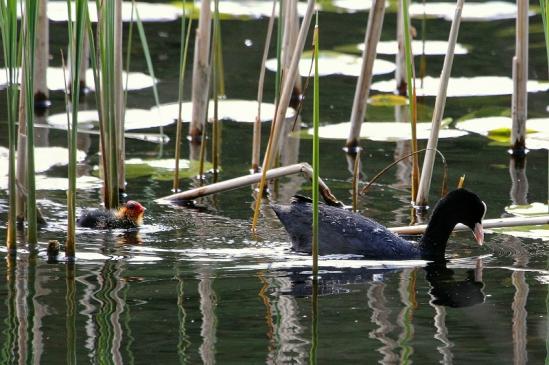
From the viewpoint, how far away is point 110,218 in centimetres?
760

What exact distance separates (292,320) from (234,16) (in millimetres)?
11002

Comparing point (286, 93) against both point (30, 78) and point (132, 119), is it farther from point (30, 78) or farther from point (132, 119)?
point (132, 119)

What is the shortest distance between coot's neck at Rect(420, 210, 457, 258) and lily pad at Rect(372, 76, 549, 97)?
5036mm

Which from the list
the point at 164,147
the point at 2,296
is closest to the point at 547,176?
the point at 164,147

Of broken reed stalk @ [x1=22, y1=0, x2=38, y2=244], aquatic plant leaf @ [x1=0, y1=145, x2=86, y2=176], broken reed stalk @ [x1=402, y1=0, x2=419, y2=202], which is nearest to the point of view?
broken reed stalk @ [x1=22, y1=0, x2=38, y2=244]

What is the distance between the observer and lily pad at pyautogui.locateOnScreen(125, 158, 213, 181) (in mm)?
9117

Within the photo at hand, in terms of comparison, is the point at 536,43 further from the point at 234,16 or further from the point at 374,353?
the point at 374,353

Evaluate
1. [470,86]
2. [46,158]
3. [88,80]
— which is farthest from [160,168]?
[470,86]

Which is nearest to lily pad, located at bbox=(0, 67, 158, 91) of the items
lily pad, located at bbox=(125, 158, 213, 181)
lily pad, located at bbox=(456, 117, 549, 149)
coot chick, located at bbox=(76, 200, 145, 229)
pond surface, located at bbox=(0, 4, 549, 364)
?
pond surface, located at bbox=(0, 4, 549, 364)

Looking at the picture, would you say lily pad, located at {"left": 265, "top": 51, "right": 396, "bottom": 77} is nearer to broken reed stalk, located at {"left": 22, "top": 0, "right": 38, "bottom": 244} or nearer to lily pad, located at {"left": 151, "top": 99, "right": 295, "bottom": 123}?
lily pad, located at {"left": 151, "top": 99, "right": 295, "bottom": 123}

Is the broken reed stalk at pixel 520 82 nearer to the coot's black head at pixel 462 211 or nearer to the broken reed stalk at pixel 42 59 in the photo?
the coot's black head at pixel 462 211

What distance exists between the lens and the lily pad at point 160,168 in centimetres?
912

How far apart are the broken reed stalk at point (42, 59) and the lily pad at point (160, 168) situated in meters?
2.17

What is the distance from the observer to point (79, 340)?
511 cm
